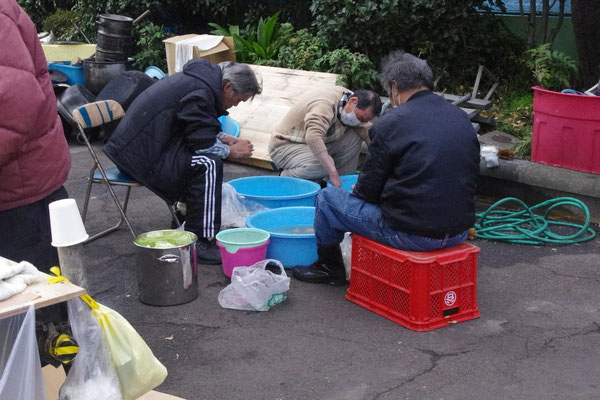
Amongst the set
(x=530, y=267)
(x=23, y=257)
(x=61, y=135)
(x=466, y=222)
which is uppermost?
(x=61, y=135)

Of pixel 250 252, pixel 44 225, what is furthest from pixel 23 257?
pixel 250 252

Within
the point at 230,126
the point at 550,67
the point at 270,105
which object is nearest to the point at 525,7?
the point at 550,67

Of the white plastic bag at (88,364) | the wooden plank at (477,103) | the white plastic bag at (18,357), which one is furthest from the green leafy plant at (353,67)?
the white plastic bag at (18,357)

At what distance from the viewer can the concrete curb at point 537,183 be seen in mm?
6027

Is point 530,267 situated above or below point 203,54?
below

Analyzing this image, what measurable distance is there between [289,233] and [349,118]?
1212 mm

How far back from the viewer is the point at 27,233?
2.83 meters

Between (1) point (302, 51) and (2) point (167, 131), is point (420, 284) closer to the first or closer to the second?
(2) point (167, 131)

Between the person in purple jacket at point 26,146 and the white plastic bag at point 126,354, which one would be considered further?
the person in purple jacket at point 26,146

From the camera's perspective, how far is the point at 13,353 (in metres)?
2.11

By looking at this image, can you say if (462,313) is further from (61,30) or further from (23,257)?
(61,30)

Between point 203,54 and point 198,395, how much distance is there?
649 centimetres

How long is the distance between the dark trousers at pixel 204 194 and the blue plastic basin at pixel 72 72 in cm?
570

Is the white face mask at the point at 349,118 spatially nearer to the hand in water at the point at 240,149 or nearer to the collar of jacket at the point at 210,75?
the hand in water at the point at 240,149
